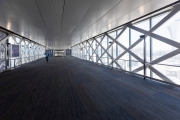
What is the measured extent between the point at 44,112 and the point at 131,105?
209 centimetres

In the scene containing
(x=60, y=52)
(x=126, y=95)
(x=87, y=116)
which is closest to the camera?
(x=87, y=116)

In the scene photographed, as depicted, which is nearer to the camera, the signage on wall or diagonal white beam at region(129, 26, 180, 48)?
diagonal white beam at region(129, 26, 180, 48)

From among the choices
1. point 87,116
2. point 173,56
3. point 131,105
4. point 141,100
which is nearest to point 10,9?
point 87,116

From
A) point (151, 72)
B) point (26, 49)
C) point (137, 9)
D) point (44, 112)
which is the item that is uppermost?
point (137, 9)

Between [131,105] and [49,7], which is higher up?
[49,7]

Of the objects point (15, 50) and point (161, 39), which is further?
point (15, 50)

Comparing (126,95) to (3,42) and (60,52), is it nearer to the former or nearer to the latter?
(3,42)

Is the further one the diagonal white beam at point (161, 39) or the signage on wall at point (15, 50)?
the signage on wall at point (15, 50)

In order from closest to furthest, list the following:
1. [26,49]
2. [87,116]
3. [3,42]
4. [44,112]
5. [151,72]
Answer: [87,116], [44,112], [151,72], [3,42], [26,49]

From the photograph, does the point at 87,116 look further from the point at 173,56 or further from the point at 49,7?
the point at 173,56

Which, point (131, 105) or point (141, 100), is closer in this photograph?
point (131, 105)

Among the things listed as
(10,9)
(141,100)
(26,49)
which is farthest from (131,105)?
(26,49)

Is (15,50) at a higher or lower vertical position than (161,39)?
lower

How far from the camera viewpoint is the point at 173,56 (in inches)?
155
